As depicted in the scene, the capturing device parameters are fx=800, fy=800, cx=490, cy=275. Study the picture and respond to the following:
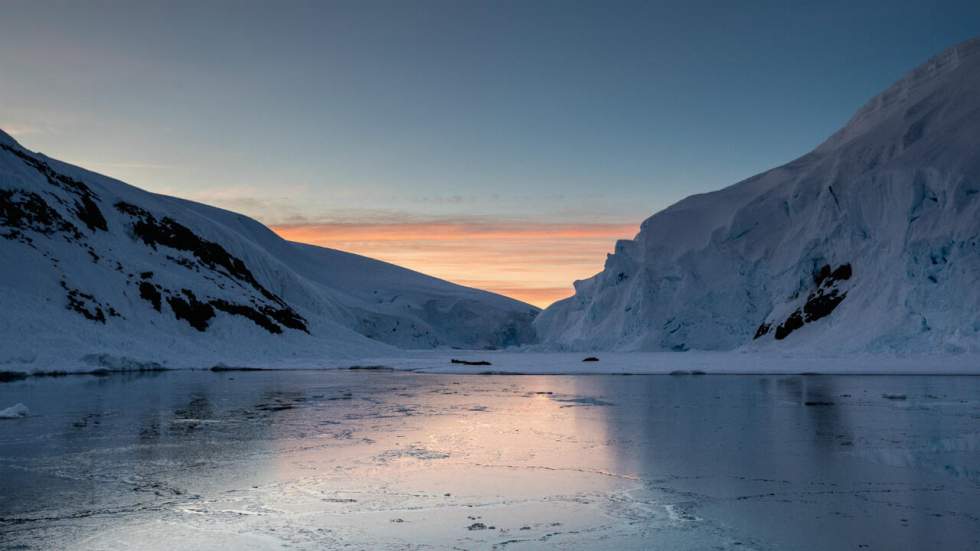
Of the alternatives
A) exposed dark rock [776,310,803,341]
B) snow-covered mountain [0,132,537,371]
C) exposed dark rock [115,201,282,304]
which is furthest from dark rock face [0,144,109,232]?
exposed dark rock [776,310,803,341]

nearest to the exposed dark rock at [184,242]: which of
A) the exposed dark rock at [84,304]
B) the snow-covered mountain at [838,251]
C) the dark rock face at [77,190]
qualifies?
the dark rock face at [77,190]

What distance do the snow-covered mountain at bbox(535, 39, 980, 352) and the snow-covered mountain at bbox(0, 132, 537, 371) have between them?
19947mm

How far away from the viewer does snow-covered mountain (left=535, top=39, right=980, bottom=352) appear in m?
37.3

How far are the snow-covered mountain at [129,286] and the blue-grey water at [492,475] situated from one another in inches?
651

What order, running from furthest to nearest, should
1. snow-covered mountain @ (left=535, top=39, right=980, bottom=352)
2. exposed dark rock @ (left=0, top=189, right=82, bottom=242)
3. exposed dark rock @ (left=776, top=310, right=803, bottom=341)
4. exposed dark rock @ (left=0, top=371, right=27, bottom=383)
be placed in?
exposed dark rock @ (left=776, top=310, right=803, bottom=341)
snow-covered mountain @ (left=535, top=39, right=980, bottom=352)
exposed dark rock @ (left=0, top=189, right=82, bottom=242)
exposed dark rock @ (left=0, top=371, right=27, bottom=383)

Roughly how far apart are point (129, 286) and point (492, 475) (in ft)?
118

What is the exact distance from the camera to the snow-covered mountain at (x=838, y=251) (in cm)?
3734

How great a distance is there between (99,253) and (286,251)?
52.0m

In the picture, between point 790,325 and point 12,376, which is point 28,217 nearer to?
point 12,376

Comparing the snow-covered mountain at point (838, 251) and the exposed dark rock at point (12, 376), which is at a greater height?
the snow-covered mountain at point (838, 251)

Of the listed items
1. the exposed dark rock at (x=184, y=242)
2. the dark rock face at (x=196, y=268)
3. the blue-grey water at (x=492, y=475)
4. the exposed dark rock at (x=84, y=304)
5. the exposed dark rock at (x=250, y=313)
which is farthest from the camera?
the exposed dark rock at (x=184, y=242)

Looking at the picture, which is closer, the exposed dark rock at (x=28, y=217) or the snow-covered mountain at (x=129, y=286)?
the snow-covered mountain at (x=129, y=286)

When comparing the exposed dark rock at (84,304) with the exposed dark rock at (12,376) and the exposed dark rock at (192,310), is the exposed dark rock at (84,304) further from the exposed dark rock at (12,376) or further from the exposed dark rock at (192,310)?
the exposed dark rock at (12,376)

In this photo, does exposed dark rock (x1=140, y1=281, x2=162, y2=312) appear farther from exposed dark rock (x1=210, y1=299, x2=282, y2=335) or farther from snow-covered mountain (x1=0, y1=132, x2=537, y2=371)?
exposed dark rock (x1=210, y1=299, x2=282, y2=335)
